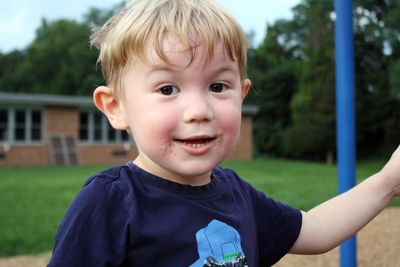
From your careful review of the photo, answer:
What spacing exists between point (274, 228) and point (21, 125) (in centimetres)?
1992

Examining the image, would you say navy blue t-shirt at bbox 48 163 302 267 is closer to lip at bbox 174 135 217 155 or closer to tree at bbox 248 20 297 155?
lip at bbox 174 135 217 155

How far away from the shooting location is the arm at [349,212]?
4.81 feet

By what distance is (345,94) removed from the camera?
271cm

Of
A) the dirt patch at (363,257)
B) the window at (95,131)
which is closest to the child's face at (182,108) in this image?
the dirt patch at (363,257)

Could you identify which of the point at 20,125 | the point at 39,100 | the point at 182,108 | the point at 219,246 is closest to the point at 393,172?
the point at 219,246

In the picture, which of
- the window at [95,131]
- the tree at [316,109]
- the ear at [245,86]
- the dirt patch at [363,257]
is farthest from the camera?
the tree at [316,109]

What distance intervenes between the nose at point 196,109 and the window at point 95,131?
20.9 meters

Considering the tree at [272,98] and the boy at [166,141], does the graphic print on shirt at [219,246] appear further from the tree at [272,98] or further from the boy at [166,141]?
the tree at [272,98]

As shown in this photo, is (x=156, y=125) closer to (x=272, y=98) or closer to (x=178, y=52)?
(x=178, y=52)

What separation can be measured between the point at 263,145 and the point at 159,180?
29.9 meters

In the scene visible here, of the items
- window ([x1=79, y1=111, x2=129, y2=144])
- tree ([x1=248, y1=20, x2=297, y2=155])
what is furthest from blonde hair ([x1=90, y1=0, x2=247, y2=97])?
tree ([x1=248, y1=20, x2=297, y2=155])

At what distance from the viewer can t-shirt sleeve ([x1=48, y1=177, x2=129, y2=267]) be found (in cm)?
Answer: 104

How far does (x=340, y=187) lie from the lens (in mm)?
2738

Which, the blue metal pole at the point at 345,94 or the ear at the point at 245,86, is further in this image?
the blue metal pole at the point at 345,94
